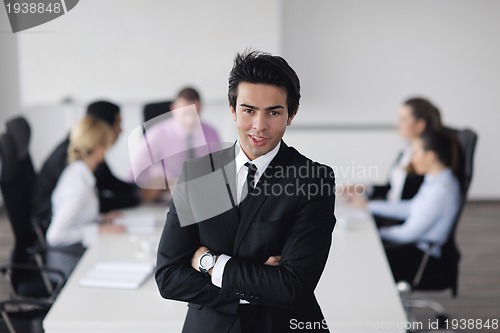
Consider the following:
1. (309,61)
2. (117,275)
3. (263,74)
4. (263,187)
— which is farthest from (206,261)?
(309,61)

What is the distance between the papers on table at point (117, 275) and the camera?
2.77m

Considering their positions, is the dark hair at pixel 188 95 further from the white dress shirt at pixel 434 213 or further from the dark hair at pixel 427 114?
the white dress shirt at pixel 434 213

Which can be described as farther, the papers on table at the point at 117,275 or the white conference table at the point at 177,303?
the papers on table at the point at 117,275

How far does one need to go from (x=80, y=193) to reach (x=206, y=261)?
183 centimetres

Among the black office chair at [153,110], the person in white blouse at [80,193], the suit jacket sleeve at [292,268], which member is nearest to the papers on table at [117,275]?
the person in white blouse at [80,193]

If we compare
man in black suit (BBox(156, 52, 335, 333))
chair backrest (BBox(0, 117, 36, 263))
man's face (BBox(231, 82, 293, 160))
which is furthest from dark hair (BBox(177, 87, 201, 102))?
man's face (BBox(231, 82, 293, 160))

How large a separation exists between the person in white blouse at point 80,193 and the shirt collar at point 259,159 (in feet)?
6.36

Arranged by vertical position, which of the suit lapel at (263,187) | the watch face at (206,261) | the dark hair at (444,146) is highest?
the suit lapel at (263,187)

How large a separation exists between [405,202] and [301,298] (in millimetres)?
2556

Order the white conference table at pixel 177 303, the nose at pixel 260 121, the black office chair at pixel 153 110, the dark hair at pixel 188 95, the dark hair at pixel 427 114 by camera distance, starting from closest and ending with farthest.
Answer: the nose at pixel 260 121 → the white conference table at pixel 177 303 → the dark hair at pixel 427 114 → the dark hair at pixel 188 95 → the black office chair at pixel 153 110

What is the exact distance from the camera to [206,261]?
1.80m

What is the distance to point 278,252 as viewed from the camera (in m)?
1.79

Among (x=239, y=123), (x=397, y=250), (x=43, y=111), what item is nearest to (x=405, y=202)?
(x=397, y=250)

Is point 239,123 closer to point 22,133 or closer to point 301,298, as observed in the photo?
point 301,298
